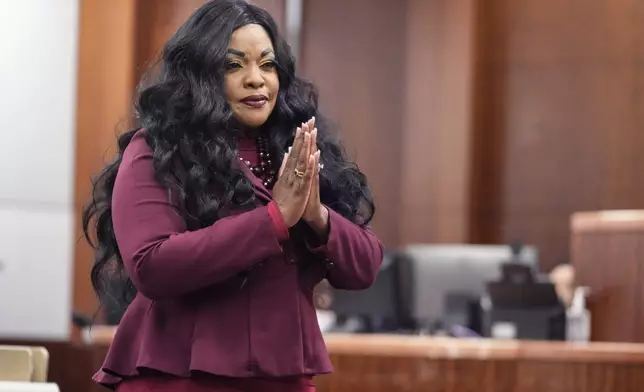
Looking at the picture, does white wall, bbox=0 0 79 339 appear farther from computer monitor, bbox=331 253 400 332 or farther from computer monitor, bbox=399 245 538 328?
computer monitor, bbox=399 245 538 328

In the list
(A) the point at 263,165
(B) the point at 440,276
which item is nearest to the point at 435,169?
(B) the point at 440,276

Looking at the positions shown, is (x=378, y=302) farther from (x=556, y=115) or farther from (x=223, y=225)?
(x=223, y=225)

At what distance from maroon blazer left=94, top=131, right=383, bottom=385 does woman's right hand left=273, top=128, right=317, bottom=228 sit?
0.03 m

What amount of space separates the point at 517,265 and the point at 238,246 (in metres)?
2.54

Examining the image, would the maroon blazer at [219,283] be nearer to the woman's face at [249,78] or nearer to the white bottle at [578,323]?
the woman's face at [249,78]

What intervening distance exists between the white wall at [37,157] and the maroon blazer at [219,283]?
1.64 metres

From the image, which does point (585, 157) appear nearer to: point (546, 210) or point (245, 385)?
point (546, 210)

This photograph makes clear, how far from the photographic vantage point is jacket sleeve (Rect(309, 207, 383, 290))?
1.46 meters

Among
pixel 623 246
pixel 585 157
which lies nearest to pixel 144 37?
pixel 623 246

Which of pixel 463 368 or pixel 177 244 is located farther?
pixel 463 368

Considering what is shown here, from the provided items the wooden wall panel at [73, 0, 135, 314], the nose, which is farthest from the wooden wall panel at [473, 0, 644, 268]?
the nose

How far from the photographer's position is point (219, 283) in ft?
4.69

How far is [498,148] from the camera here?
639cm

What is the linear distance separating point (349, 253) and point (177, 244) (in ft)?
0.86
